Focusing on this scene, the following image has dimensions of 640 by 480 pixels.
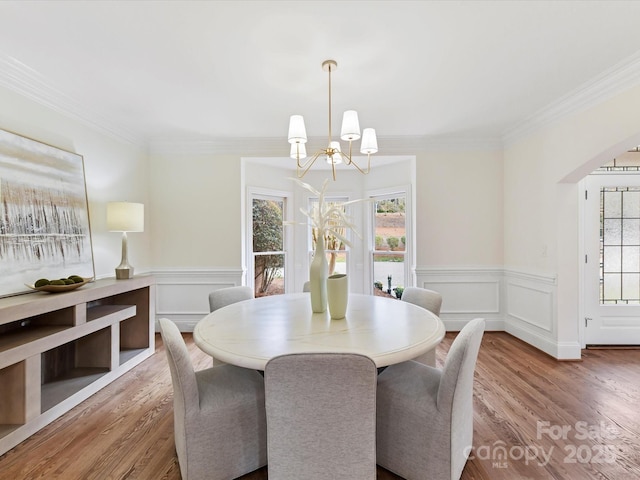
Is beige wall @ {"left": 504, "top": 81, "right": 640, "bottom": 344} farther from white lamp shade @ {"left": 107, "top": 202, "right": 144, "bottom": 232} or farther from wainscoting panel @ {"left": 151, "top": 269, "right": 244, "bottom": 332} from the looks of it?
white lamp shade @ {"left": 107, "top": 202, "right": 144, "bottom": 232}

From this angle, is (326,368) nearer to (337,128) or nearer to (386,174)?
(337,128)

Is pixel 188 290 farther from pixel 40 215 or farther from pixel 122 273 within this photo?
pixel 40 215

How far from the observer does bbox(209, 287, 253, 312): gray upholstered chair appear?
2.56m

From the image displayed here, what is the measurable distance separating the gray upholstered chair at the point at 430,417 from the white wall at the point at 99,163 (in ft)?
9.94

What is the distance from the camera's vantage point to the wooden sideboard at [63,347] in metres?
1.92

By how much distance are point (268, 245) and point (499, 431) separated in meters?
3.47

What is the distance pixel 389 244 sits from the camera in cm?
462

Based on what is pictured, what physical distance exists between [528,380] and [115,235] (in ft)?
13.7

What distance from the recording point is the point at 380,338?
60.4 inches

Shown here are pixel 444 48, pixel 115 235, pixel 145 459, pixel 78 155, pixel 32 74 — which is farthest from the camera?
pixel 115 235

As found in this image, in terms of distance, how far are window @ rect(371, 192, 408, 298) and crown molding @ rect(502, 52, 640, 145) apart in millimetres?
1685

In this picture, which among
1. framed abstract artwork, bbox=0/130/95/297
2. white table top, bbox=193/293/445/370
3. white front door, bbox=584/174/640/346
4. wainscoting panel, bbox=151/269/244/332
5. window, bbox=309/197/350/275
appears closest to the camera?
white table top, bbox=193/293/445/370

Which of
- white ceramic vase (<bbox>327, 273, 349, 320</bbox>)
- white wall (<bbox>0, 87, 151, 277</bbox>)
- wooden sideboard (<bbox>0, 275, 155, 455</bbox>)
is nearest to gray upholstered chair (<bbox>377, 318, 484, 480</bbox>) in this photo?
white ceramic vase (<bbox>327, 273, 349, 320</bbox>)

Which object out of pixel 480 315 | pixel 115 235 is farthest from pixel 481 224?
pixel 115 235
